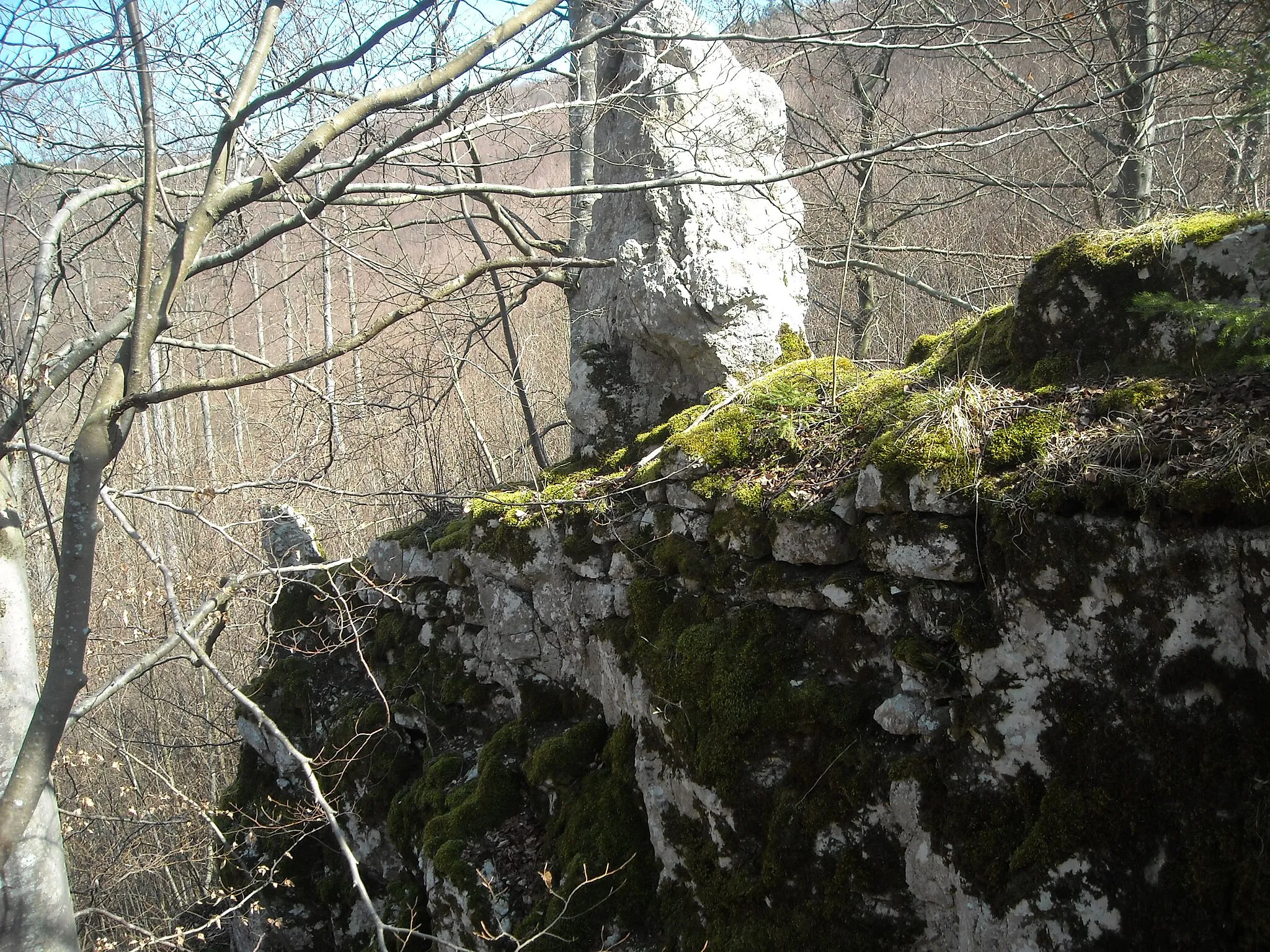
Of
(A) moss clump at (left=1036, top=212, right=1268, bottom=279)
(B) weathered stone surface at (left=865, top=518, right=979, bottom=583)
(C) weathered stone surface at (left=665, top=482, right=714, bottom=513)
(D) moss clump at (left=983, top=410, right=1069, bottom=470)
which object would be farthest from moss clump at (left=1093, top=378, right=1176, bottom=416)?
(C) weathered stone surface at (left=665, top=482, right=714, bottom=513)

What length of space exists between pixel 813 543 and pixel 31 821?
10.2 ft

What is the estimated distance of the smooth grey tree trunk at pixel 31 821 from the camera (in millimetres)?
3102

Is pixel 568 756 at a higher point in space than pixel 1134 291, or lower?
lower

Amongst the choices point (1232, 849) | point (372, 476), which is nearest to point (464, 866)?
point (1232, 849)

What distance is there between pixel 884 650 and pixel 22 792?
3.11m

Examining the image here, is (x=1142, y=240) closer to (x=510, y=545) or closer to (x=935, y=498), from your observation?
(x=935, y=498)

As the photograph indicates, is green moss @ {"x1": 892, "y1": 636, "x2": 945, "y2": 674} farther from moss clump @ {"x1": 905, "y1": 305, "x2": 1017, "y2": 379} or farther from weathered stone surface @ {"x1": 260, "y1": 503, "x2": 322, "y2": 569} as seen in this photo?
weathered stone surface @ {"x1": 260, "y1": 503, "x2": 322, "y2": 569}

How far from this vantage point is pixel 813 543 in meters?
3.47

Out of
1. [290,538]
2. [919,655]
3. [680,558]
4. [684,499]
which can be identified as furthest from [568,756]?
[290,538]

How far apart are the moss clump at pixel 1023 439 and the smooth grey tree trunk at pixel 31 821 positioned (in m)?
3.73

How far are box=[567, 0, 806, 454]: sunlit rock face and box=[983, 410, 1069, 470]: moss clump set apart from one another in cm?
214

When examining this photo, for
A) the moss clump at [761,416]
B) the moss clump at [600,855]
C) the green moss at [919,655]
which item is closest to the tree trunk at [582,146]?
the moss clump at [761,416]

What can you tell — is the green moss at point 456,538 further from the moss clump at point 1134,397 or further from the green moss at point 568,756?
the moss clump at point 1134,397

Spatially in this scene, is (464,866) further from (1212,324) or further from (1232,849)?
(1212,324)
